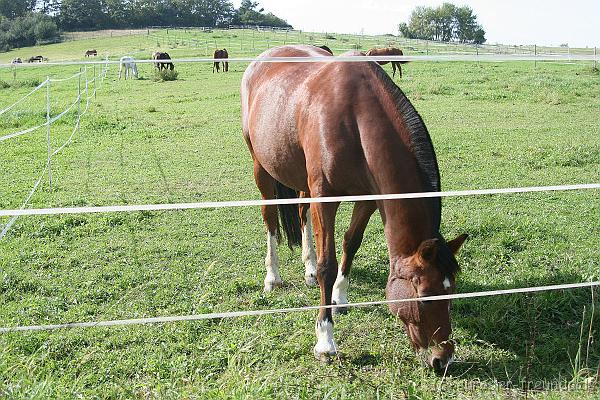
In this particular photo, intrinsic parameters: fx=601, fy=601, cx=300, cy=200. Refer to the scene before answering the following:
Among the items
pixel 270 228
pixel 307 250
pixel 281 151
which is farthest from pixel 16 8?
pixel 281 151

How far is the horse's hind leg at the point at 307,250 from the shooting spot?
5.04 m

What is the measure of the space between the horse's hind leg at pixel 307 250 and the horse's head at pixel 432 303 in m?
1.85

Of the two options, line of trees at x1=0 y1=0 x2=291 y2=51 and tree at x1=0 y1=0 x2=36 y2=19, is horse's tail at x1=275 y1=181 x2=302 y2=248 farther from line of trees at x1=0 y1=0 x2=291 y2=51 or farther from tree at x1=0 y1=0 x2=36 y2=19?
tree at x1=0 y1=0 x2=36 y2=19

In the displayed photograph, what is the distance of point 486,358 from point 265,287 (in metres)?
1.88

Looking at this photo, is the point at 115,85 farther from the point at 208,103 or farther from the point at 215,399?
the point at 215,399

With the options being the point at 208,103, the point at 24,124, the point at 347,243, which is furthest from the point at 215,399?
the point at 208,103

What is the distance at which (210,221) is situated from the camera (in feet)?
21.6

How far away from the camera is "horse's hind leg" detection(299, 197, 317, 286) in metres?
5.04

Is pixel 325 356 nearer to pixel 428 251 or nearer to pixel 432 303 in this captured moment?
pixel 432 303

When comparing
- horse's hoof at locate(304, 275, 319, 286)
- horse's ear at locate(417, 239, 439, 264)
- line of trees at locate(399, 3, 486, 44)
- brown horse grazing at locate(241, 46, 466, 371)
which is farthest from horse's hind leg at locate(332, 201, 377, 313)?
line of trees at locate(399, 3, 486, 44)

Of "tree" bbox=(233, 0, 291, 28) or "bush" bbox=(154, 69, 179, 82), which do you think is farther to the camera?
"tree" bbox=(233, 0, 291, 28)

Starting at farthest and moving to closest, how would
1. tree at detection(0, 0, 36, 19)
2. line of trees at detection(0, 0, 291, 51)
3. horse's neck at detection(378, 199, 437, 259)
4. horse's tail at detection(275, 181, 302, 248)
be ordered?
tree at detection(0, 0, 36, 19)
line of trees at detection(0, 0, 291, 51)
horse's tail at detection(275, 181, 302, 248)
horse's neck at detection(378, 199, 437, 259)

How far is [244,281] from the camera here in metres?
4.93

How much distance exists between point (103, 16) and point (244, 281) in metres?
61.9
